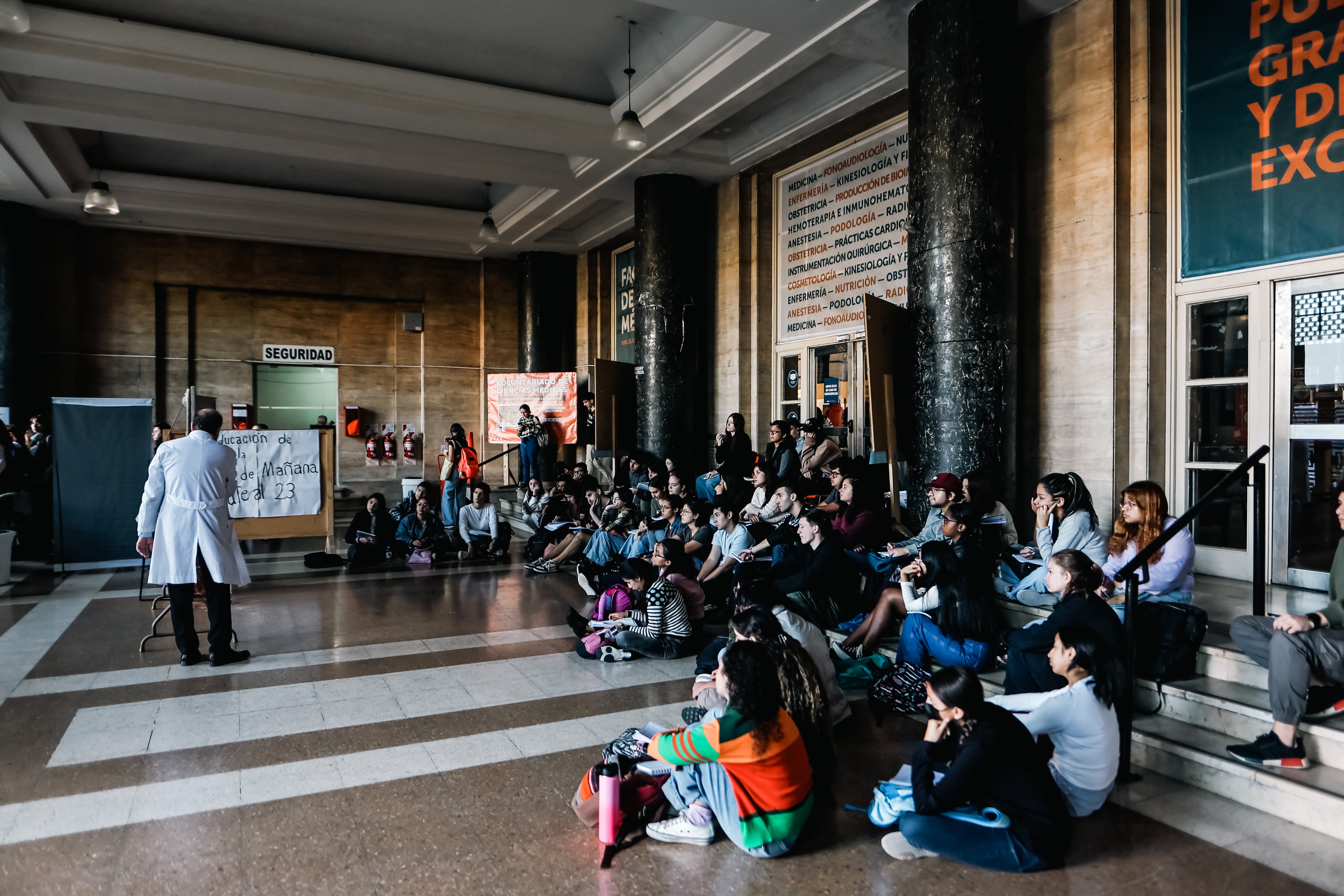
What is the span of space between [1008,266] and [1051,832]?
4.82 m

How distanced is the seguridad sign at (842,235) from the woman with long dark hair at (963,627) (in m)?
4.77

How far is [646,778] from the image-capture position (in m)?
3.39

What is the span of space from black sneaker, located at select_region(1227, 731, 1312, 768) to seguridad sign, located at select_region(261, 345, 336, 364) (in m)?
16.3

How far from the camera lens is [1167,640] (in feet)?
13.8

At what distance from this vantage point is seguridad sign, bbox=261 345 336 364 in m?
16.0

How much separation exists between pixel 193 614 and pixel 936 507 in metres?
5.37

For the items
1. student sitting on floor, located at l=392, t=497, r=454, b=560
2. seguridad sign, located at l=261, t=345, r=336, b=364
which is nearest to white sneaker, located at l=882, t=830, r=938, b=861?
student sitting on floor, located at l=392, t=497, r=454, b=560

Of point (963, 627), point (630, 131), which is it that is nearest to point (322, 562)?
point (630, 131)

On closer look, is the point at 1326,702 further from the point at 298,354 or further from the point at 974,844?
the point at 298,354

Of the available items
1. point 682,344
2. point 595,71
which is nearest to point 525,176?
point 595,71

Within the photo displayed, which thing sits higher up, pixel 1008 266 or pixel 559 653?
pixel 1008 266

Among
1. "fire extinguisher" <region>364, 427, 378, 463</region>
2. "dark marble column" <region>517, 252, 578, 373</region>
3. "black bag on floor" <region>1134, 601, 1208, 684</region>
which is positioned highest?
"dark marble column" <region>517, 252, 578, 373</region>

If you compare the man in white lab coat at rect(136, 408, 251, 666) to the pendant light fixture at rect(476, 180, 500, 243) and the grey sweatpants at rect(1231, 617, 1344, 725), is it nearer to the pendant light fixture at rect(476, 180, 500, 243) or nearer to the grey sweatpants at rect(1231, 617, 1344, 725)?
the grey sweatpants at rect(1231, 617, 1344, 725)

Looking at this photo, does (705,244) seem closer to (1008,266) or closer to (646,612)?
(1008,266)
